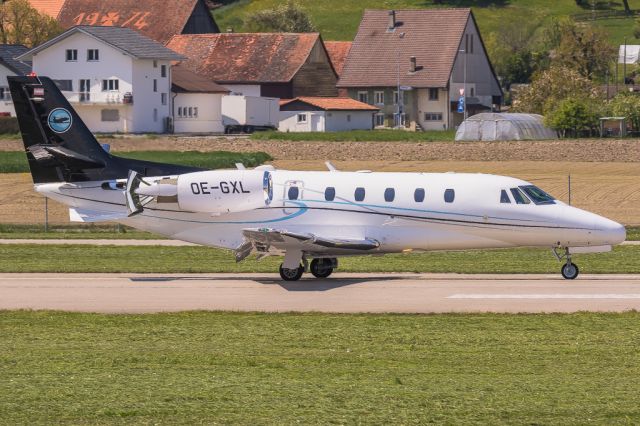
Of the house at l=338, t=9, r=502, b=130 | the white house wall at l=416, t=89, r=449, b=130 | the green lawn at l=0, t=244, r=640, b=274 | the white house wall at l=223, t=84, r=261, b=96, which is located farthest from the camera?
the white house wall at l=223, t=84, r=261, b=96

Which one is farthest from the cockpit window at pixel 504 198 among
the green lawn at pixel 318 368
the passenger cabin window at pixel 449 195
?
the green lawn at pixel 318 368

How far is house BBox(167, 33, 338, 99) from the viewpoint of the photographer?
357 ft

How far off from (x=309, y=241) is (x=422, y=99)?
77939 millimetres

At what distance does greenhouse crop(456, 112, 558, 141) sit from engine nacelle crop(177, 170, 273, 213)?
5043 cm

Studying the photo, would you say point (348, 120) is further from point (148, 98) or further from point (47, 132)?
point (47, 132)

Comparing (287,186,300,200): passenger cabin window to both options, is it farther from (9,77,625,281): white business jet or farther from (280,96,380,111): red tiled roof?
(280,96,380,111): red tiled roof

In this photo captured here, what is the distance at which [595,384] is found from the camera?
1834cm

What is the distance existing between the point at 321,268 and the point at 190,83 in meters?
70.6

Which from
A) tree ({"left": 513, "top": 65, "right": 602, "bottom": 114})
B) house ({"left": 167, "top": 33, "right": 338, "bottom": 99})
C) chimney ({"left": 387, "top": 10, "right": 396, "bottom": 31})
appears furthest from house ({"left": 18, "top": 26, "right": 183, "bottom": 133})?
tree ({"left": 513, "top": 65, "right": 602, "bottom": 114})

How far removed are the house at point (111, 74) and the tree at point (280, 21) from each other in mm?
40520

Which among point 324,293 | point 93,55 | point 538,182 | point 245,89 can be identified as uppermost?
point 93,55

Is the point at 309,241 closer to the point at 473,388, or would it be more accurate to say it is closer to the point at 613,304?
the point at 613,304

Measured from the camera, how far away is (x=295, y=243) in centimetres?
3023

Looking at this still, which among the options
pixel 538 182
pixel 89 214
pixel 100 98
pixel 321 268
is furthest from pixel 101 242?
pixel 100 98
